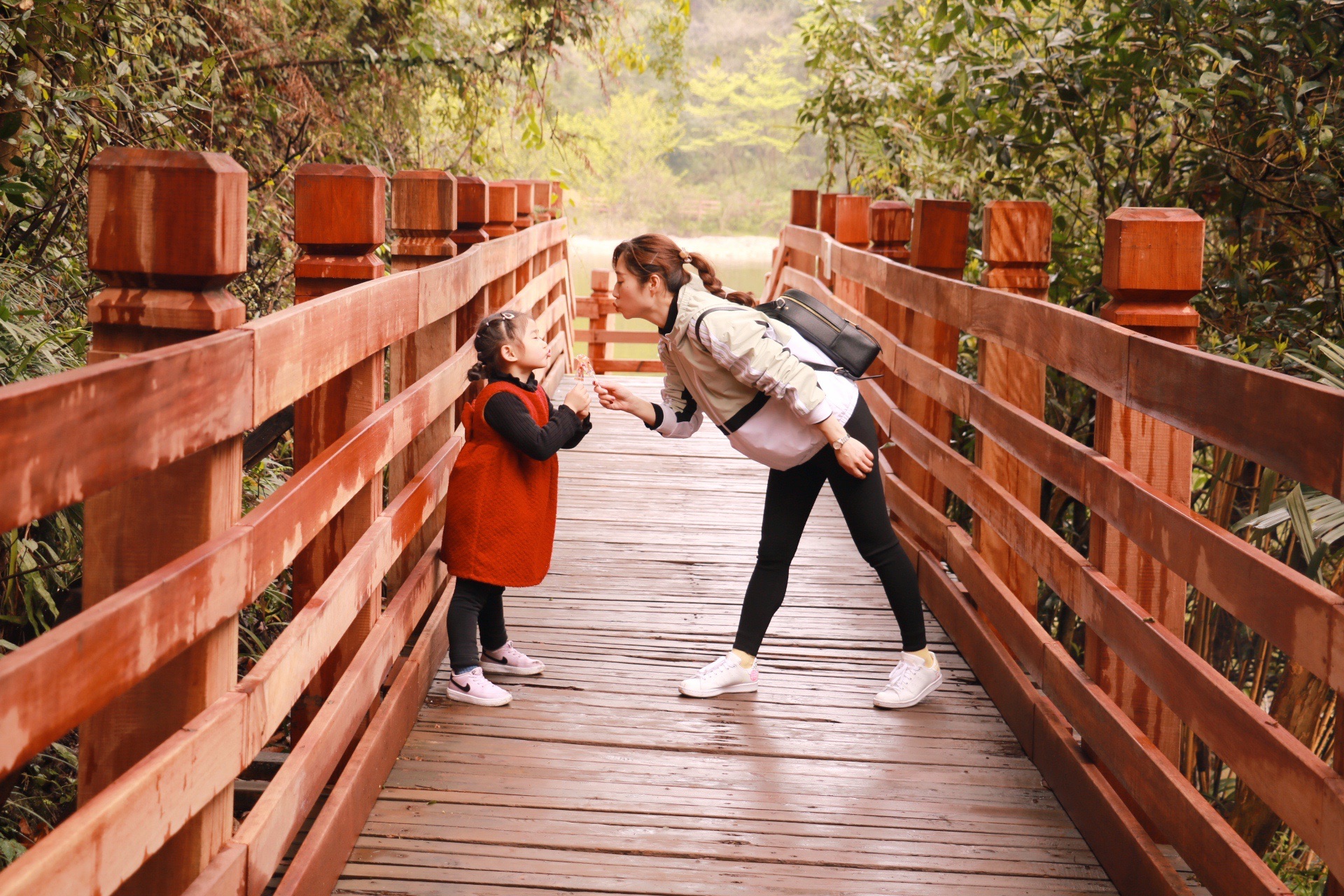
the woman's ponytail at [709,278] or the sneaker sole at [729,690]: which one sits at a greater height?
the woman's ponytail at [709,278]

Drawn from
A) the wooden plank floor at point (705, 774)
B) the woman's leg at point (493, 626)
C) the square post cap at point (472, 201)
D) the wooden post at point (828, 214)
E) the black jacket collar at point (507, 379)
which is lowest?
the wooden plank floor at point (705, 774)

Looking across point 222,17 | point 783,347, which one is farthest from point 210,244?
point 222,17

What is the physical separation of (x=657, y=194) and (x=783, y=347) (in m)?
40.3

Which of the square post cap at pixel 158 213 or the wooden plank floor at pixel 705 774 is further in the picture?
the wooden plank floor at pixel 705 774

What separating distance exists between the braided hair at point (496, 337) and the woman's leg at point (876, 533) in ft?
3.20

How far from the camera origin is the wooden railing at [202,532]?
129cm

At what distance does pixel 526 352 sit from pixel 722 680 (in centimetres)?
111

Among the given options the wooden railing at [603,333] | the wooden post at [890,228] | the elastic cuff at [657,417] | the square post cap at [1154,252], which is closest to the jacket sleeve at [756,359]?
the elastic cuff at [657,417]

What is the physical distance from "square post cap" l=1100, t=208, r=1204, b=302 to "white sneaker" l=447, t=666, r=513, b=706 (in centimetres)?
196

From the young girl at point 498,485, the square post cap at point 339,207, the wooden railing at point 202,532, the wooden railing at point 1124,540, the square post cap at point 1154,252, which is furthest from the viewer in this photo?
the young girl at point 498,485

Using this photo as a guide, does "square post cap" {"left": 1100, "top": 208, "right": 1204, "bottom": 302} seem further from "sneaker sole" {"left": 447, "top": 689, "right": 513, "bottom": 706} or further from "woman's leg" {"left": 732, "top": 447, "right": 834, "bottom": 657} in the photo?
"sneaker sole" {"left": 447, "top": 689, "right": 513, "bottom": 706}

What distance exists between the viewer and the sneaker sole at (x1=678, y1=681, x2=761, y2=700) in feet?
11.7

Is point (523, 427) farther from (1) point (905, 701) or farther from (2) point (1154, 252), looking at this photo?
(2) point (1154, 252)

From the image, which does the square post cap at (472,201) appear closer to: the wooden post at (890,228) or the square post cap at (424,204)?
the square post cap at (424,204)
